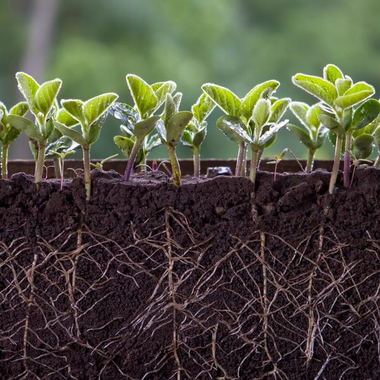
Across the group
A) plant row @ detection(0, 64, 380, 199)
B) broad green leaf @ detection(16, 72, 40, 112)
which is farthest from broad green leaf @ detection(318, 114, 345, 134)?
broad green leaf @ detection(16, 72, 40, 112)

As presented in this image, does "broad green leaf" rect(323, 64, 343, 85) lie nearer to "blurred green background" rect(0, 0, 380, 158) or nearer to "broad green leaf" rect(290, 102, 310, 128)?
"broad green leaf" rect(290, 102, 310, 128)

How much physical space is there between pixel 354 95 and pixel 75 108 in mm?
316

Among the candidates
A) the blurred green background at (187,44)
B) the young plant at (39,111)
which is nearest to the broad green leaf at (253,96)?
the young plant at (39,111)

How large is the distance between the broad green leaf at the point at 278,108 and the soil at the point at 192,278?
0.29 feet

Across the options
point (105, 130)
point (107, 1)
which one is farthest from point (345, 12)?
point (105, 130)

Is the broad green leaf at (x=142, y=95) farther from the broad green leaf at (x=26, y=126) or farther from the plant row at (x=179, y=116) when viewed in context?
the broad green leaf at (x=26, y=126)

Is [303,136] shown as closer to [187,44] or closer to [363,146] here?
[363,146]

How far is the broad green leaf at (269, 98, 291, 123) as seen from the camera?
704 mm

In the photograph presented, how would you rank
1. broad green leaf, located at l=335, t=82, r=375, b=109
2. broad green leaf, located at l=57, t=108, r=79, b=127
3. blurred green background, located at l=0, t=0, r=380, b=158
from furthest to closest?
1. blurred green background, located at l=0, t=0, r=380, b=158
2. broad green leaf, located at l=57, t=108, r=79, b=127
3. broad green leaf, located at l=335, t=82, r=375, b=109

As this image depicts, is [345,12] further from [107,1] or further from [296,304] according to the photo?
[296,304]

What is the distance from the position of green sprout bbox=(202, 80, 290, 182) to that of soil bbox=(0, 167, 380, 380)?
47 mm

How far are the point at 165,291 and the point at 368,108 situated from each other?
0.33 meters

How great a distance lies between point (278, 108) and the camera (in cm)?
71

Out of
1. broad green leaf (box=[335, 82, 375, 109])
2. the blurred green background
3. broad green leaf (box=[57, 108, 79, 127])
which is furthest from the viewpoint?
the blurred green background
